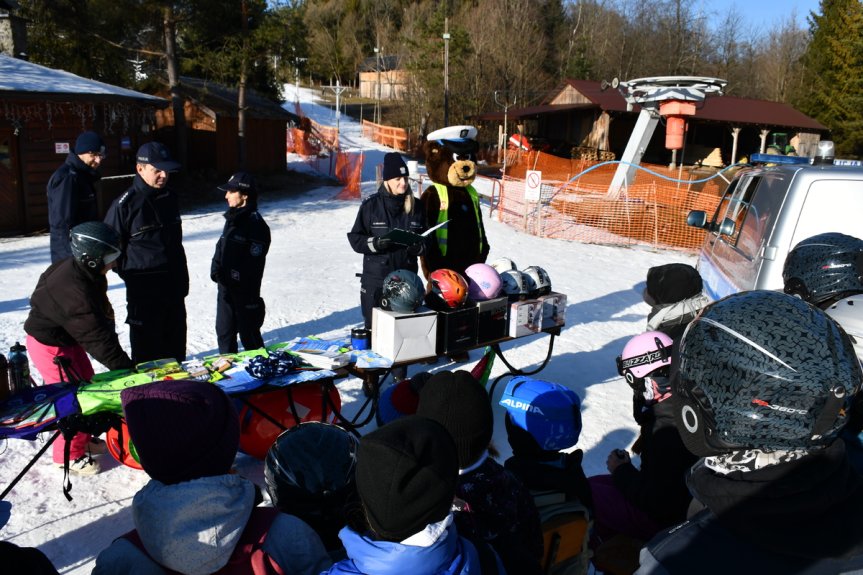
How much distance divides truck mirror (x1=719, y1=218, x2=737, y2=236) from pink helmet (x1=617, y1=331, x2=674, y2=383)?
10.6 feet

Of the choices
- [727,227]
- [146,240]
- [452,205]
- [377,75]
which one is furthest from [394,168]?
[377,75]

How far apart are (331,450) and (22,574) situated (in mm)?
1116

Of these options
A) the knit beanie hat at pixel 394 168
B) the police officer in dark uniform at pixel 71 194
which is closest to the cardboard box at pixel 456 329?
the knit beanie hat at pixel 394 168

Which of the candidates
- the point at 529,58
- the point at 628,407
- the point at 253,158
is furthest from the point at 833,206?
the point at 529,58

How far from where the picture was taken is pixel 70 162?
5.26 m

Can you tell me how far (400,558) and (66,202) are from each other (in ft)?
15.3

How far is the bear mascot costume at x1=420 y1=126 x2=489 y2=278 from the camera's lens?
5.90 m

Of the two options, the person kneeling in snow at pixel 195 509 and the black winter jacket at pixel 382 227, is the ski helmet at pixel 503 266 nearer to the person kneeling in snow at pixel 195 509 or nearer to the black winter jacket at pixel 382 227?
the black winter jacket at pixel 382 227

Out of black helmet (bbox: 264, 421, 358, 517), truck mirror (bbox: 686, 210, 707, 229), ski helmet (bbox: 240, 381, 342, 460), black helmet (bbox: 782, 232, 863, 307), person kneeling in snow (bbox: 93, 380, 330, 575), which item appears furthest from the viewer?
truck mirror (bbox: 686, 210, 707, 229)

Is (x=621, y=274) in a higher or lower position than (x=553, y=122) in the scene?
lower

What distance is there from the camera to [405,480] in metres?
1.65

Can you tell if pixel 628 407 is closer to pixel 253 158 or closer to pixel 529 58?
pixel 253 158

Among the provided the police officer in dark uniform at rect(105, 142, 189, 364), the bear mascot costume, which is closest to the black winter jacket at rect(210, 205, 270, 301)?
the police officer in dark uniform at rect(105, 142, 189, 364)

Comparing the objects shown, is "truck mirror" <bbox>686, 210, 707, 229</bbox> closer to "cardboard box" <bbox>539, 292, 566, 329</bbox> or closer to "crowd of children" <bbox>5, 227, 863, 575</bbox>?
"cardboard box" <bbox>539, 292, 566, 329</bbox>
